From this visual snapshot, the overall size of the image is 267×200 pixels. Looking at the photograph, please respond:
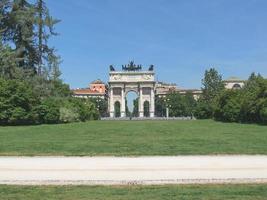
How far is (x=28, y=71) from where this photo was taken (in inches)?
2050

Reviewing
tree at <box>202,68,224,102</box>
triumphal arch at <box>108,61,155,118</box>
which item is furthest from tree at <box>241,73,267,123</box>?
triumphal arch at <box>108,61,155,118</box>

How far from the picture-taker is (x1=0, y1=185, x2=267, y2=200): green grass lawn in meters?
9.16

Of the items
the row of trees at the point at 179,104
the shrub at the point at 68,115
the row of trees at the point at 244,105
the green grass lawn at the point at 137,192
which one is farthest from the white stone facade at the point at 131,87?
Answer: the green grass lawn at the point at 137,192

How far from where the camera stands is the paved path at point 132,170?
36.8 ft

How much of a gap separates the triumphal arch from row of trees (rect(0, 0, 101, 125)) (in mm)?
102643

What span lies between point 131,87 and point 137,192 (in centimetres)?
15403

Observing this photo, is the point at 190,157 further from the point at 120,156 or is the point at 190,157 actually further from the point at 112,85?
the point at 112,85

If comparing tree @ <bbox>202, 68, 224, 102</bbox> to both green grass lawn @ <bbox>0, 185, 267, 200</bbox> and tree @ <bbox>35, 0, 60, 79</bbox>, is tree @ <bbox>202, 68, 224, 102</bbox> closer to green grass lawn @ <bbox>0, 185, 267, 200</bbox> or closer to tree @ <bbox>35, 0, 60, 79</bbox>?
tree @ <bbox>35, 0, 60, 79</bbox>

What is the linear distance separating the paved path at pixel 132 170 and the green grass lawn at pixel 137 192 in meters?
0.69

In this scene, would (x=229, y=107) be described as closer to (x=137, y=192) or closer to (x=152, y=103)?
(x=137, y=192)

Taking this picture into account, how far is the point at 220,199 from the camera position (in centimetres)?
893

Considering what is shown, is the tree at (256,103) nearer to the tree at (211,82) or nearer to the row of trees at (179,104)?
the tree at (211,82)

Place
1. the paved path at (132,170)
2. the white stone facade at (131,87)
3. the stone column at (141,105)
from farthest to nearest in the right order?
the stone column at (141,105) → the white stone facade at (131,87) → the paved path at (132,170)

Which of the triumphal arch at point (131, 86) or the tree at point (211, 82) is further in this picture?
the triumphal arch at point (131, 86)
